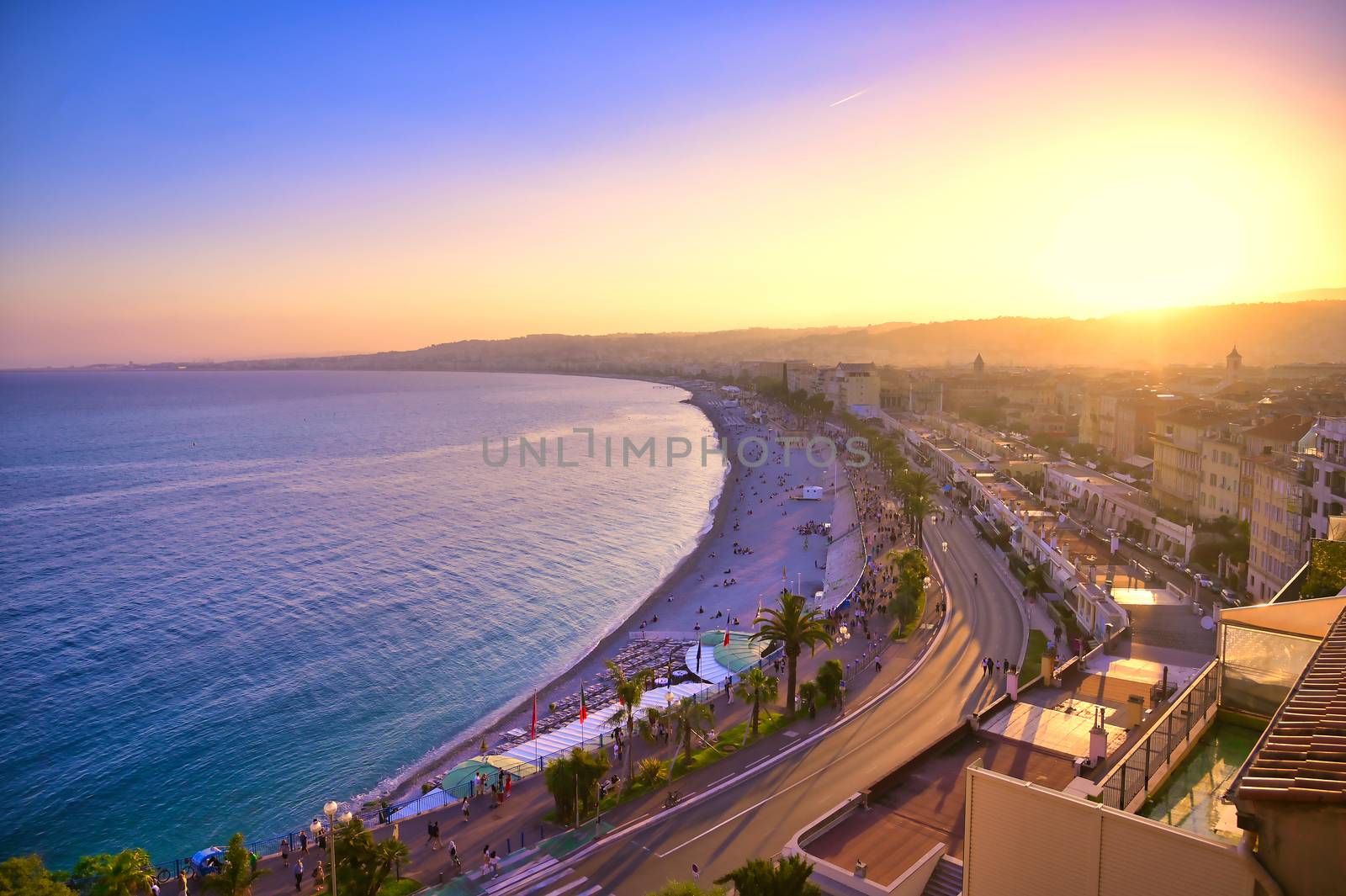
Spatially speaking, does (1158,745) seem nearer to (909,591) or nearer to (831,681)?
(831,681)

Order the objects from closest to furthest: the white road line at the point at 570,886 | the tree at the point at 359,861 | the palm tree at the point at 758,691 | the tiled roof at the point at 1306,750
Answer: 1. the tiled roof at the point at 1306,750
2. the tree at the point at 359,861
3. the white road line at the point at 570,886
4. the palm tree at the point at 758,691

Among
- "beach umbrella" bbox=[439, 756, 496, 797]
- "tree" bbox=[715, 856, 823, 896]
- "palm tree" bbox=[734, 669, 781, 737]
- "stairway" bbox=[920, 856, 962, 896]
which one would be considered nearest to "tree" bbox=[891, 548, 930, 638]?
"palm tree" bbox=[734, 669, 781, 737]

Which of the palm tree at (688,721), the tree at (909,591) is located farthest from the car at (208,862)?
the tree at (909,591)

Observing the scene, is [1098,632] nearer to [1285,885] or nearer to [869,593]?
[869,593]

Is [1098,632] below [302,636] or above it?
above

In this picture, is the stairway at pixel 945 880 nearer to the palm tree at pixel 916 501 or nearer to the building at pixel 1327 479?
the building at pixel 1327 479

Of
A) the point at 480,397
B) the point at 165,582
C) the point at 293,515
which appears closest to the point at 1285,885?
the point at 165,582
